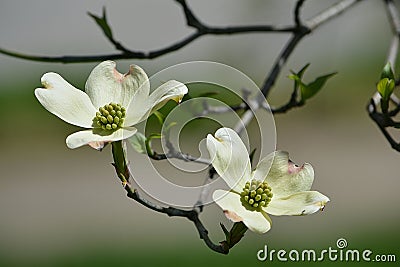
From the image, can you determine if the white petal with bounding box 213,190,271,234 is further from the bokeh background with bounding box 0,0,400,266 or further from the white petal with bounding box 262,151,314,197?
the bokeh background with bounding box 0,0,400,266

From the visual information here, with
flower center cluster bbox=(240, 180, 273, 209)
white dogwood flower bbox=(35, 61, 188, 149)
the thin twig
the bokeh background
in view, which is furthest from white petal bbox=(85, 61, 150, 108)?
the bokeh background

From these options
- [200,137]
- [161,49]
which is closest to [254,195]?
[161,49]

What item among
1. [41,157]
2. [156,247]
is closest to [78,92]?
[156,247]

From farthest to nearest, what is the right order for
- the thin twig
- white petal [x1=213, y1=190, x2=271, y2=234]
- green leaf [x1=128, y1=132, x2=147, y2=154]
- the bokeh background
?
the bokeh background < the thin twig < green leaf [x1=128, y1=132, x2=147, y2=154] < white petal [x1=213, y1=190, x2=271, y2=234]

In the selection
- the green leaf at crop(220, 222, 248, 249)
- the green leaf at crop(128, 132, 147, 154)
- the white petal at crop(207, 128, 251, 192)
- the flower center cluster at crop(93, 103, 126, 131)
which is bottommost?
the green leaf at crop(220, 222, 248, 249)

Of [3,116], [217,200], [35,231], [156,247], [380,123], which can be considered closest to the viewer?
[217,200]

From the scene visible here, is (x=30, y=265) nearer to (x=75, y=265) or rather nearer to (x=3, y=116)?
(x=75, y=265)

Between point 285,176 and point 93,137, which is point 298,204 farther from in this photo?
point 93,137
